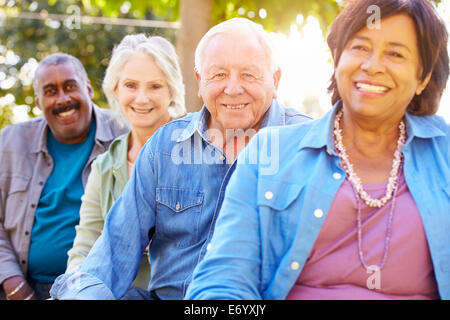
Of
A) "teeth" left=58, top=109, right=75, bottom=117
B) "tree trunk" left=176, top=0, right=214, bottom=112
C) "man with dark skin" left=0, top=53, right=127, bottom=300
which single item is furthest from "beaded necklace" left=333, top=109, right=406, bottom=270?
"tree trunk" left=176, top=0, right=214, bottom=112

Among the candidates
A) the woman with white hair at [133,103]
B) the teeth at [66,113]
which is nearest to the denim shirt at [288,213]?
the woman with white hair at [133,103]

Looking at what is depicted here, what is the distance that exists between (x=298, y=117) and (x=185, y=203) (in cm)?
60

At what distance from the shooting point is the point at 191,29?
4.24 meters

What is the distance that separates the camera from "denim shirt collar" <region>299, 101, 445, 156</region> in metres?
1.86

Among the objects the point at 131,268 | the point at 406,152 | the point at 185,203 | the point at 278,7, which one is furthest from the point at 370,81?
the point at 278,7

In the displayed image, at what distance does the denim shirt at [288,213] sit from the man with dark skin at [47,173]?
1.89 meters

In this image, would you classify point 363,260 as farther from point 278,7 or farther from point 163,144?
point 278,7

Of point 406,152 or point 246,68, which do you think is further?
point 246,68

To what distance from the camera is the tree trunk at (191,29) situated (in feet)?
13.7

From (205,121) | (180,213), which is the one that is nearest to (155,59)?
(205,121)

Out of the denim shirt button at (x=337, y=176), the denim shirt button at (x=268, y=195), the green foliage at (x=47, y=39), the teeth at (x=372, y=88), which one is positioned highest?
the green foliage at (x=47, y=39)

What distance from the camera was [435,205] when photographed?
1.73 meters

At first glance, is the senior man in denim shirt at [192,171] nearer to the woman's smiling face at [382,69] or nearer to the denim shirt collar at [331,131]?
the denim shirt collar at [331,131]

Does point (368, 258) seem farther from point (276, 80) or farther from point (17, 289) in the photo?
point (17, 289)
